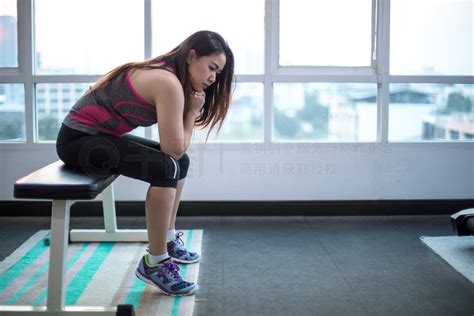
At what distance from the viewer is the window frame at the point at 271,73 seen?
328 cm

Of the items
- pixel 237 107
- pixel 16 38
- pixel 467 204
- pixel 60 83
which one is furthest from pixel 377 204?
pixel 16 38

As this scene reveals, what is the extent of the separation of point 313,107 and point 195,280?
1515 mm

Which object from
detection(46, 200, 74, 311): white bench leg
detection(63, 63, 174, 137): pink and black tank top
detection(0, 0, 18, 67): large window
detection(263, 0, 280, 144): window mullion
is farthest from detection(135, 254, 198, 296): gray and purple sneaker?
detection(0, 0, 18, 67): large window

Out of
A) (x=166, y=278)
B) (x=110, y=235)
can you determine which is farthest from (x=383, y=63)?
(x=166, y=278)

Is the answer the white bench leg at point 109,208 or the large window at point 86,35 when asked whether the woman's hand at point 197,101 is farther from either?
the large window at point 86,35

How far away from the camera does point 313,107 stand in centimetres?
339

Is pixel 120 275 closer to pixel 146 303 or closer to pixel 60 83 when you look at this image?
pixel 146 303

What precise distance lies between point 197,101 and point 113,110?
0.30 m

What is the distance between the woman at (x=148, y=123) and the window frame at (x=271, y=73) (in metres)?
1.21

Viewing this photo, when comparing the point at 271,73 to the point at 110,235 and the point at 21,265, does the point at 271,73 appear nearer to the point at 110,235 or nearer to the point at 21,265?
the point at 110,235

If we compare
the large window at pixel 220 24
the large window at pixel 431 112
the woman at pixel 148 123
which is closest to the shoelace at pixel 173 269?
the woman at pixel 148 123

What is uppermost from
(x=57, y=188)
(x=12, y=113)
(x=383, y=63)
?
(x=383, y=63)

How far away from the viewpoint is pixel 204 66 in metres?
2.06

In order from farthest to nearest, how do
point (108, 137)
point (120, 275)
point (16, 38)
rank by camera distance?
point (16, 38) → point (120, 275) → point (108, 137)
